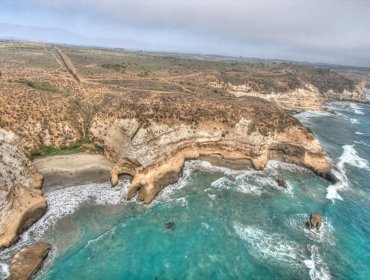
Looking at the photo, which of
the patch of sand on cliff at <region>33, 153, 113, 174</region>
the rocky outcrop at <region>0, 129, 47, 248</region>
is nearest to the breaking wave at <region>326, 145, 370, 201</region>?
the patch of sand on cliff at <region>33, 153, 113, 174</region>

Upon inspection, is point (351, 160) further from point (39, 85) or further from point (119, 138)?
point (39, 85)

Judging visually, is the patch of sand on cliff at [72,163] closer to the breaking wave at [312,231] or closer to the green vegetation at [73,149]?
the green vegetation at [73,149]

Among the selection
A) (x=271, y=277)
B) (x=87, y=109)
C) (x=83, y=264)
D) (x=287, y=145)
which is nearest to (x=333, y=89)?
(x=287, y=145)

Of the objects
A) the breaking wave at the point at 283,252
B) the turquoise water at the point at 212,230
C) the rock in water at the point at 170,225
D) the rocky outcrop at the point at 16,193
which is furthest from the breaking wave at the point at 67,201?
the breaking wave at the point at 283,252

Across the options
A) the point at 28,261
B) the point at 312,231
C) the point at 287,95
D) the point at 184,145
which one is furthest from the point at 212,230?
the point at 287,95

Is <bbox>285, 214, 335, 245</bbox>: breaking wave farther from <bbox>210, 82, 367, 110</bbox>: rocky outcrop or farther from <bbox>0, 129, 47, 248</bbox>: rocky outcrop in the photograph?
<bbox>210, 82, 367, 110</bbox>: rocky outcrop

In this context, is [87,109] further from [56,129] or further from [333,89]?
[333,89]
